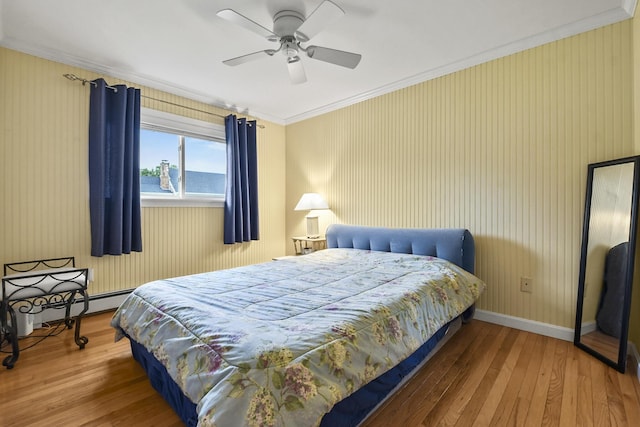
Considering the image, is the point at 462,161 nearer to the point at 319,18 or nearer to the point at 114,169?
the point at 319,18

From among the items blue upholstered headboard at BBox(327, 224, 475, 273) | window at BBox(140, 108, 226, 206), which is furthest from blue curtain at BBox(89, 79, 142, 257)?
Answer: blue upholstered headboard at BBox(327, 224, 475, 273)

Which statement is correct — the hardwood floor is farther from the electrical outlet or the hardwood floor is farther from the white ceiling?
the white ceiling

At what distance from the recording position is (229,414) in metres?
0.90

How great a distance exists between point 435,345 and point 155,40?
314 centimetres

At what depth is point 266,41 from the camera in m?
2.42

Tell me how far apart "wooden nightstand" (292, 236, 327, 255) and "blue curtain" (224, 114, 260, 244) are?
0.60 meters

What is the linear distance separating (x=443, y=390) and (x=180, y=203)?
3088mm

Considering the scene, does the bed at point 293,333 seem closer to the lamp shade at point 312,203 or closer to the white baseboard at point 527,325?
the white baseboard at point 527,325

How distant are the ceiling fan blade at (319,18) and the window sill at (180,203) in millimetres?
2241

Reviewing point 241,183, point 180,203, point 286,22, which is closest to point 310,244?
point 241,183

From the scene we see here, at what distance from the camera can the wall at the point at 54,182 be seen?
241 centimetres

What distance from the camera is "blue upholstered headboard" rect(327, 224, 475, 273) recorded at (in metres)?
2.52

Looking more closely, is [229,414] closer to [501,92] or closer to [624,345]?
[624,345]

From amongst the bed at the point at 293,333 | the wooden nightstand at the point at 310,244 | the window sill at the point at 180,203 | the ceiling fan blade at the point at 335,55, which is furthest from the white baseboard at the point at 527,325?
the window sill at the point at 180,203
